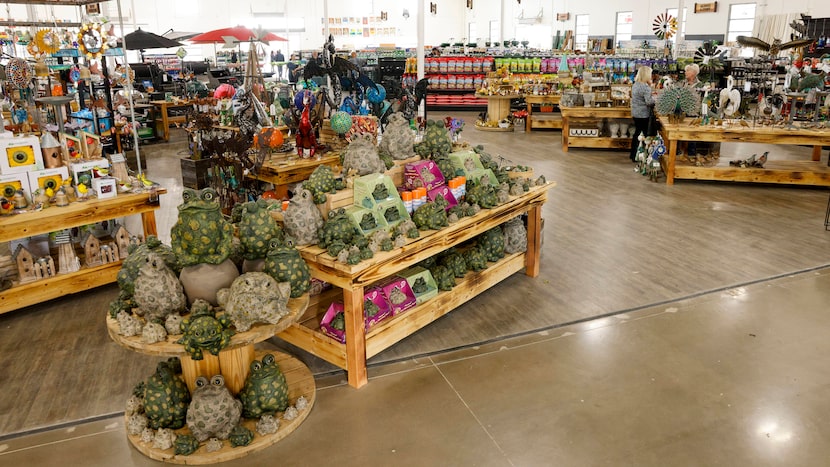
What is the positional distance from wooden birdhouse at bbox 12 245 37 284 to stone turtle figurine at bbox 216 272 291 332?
8.06ft

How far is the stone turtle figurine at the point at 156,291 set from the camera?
2.59 meters

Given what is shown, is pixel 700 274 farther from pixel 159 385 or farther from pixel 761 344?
pixel 159 385

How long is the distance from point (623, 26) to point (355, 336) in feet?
67.4

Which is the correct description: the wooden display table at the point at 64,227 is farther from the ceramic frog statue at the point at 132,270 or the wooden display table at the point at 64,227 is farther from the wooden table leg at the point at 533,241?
the wooden table leg at the point at 533,241

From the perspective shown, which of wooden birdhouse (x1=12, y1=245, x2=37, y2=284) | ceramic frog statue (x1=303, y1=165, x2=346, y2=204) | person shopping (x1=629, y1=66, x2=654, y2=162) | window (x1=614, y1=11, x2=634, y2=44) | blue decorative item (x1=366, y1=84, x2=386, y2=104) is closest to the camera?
ceramic frog statue (x1=303, y1=165, x2=346, y2=204)

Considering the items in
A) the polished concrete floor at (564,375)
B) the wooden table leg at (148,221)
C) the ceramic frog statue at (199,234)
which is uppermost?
the ceramic frog statue at (199,234)

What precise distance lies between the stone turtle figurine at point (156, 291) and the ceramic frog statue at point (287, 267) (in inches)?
16.3

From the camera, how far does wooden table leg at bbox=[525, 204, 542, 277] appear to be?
476cm

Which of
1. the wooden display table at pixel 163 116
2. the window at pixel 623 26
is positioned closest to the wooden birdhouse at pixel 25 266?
the wooden display table at pixel 163 116

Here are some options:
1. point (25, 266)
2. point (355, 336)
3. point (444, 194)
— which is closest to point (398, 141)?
point (444, 194)

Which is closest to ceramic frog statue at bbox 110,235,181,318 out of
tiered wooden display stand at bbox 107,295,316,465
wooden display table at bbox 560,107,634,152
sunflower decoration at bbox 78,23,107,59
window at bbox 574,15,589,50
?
tiered wooden display stand at bbox 107,295,316,465

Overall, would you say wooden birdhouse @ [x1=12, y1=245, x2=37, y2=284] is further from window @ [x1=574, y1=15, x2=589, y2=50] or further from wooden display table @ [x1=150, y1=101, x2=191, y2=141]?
window @ [x1=574, y1=15, x2=589, y2=50]

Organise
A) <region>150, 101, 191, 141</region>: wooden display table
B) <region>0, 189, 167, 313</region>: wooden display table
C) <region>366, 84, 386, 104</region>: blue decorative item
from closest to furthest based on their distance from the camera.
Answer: <region>0, 189, 167, 313</region>: wooden display table
<region>366, 84, 386, 104</region>: blue decorative item
<region>150, 101, 191, 141</region>: wooden display table

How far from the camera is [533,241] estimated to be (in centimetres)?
484
